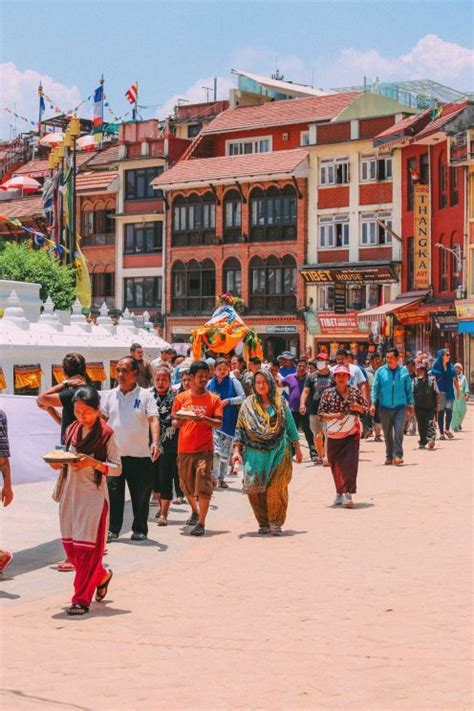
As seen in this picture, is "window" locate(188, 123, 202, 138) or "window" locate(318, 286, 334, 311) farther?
"window" locate(188, 123, 202, 138)

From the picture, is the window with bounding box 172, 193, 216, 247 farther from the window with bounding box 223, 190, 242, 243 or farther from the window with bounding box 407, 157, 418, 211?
the window with bounding box 407, 157, 418, 211

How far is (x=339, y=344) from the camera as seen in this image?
Answer: 2119 inches

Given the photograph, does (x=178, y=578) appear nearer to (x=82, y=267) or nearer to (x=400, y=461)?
(x=400, y=461)

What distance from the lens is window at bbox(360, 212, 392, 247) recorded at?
53.7 metres

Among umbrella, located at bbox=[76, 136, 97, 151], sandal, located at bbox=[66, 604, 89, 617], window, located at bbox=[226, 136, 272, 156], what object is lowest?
sandal, located at bbox=[66, 604, 89, 617]

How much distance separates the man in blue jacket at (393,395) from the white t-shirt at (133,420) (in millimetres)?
8160

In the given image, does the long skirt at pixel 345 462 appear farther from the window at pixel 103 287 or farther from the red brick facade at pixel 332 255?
the window at pixel 103 287

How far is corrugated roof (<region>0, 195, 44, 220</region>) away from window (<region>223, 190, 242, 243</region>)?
429 inches

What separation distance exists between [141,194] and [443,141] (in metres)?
18.8

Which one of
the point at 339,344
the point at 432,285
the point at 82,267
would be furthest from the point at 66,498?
the point at 339,344

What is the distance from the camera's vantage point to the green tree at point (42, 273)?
168 feet

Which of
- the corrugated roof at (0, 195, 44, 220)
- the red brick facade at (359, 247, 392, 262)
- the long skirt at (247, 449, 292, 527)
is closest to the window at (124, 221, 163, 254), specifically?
the corrugated roof at (0, 195, 44, 220)

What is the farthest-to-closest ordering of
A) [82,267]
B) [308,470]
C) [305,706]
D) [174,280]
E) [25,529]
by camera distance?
[174,280], [82,267], [308,470], [25,529], [305,706]

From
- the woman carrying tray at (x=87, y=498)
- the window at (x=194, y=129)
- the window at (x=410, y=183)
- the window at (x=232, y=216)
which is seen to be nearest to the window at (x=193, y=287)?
the window at (x=232, y=216)
